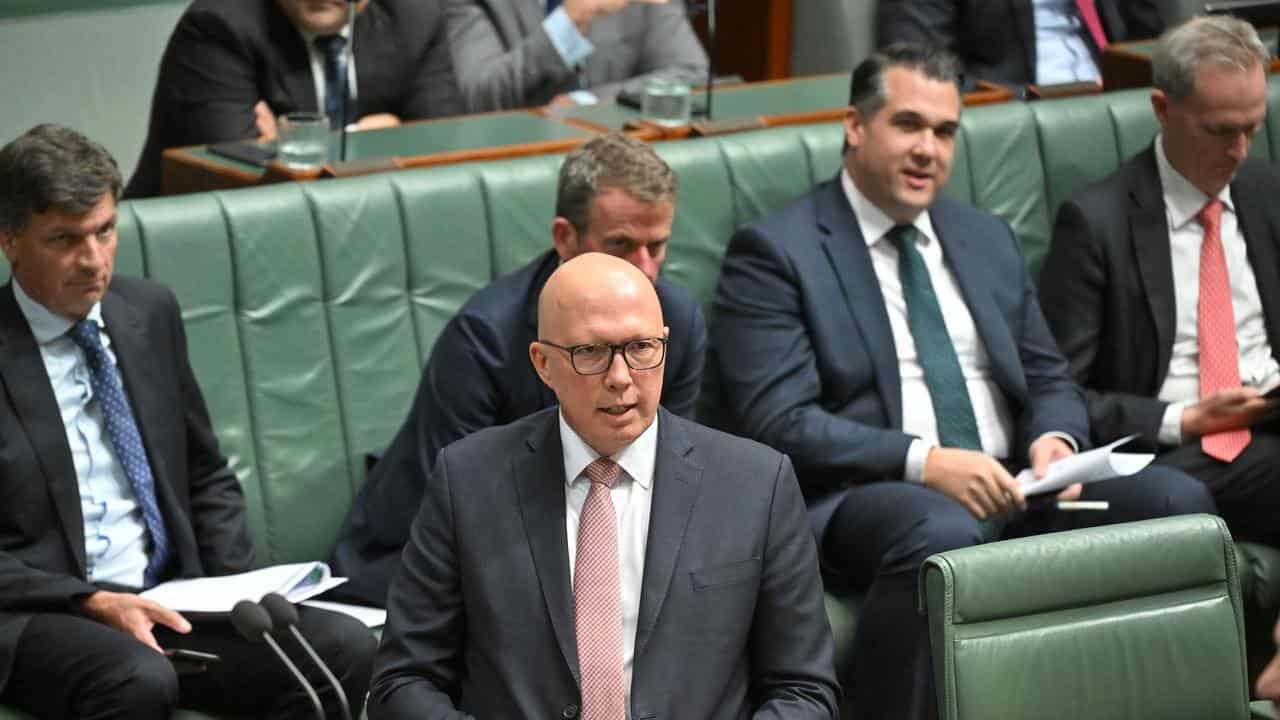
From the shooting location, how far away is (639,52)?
5188 mm

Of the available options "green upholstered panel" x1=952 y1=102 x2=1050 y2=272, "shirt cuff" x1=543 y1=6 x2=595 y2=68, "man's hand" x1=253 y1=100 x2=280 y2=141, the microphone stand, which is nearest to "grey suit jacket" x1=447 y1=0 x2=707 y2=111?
"shirt cuff" x1=543 y1=6 x2=595 y2=68

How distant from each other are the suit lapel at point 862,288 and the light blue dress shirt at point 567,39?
4.00 ft

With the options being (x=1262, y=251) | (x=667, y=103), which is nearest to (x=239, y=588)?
(x=667, y=103)

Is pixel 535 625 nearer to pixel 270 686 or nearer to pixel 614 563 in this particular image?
pixel 614 563

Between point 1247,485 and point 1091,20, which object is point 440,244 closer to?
point 1247,485

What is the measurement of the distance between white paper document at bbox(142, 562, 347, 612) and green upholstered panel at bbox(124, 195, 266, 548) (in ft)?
1.28

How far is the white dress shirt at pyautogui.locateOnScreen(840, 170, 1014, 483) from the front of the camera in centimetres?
355

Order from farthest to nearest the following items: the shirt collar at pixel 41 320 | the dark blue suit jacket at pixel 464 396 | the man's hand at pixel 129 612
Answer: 1. the dark blue suit jacket at pixel 464 396
2. the shirt collar at pixel 41 320
3. the man's hand at pixel 129 612

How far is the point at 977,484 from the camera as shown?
3316 mm

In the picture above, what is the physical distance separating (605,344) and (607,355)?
15mm

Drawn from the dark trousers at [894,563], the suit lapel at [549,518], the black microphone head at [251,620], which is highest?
the suit lapel at [549,518]

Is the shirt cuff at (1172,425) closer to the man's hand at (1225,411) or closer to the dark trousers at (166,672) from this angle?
the man's hand at (1225,411)

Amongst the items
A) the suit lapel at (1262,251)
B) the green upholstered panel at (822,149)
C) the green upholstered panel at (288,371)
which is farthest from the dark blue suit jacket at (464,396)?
the suit lapel at (1262,251)

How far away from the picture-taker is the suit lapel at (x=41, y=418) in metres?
2.87
